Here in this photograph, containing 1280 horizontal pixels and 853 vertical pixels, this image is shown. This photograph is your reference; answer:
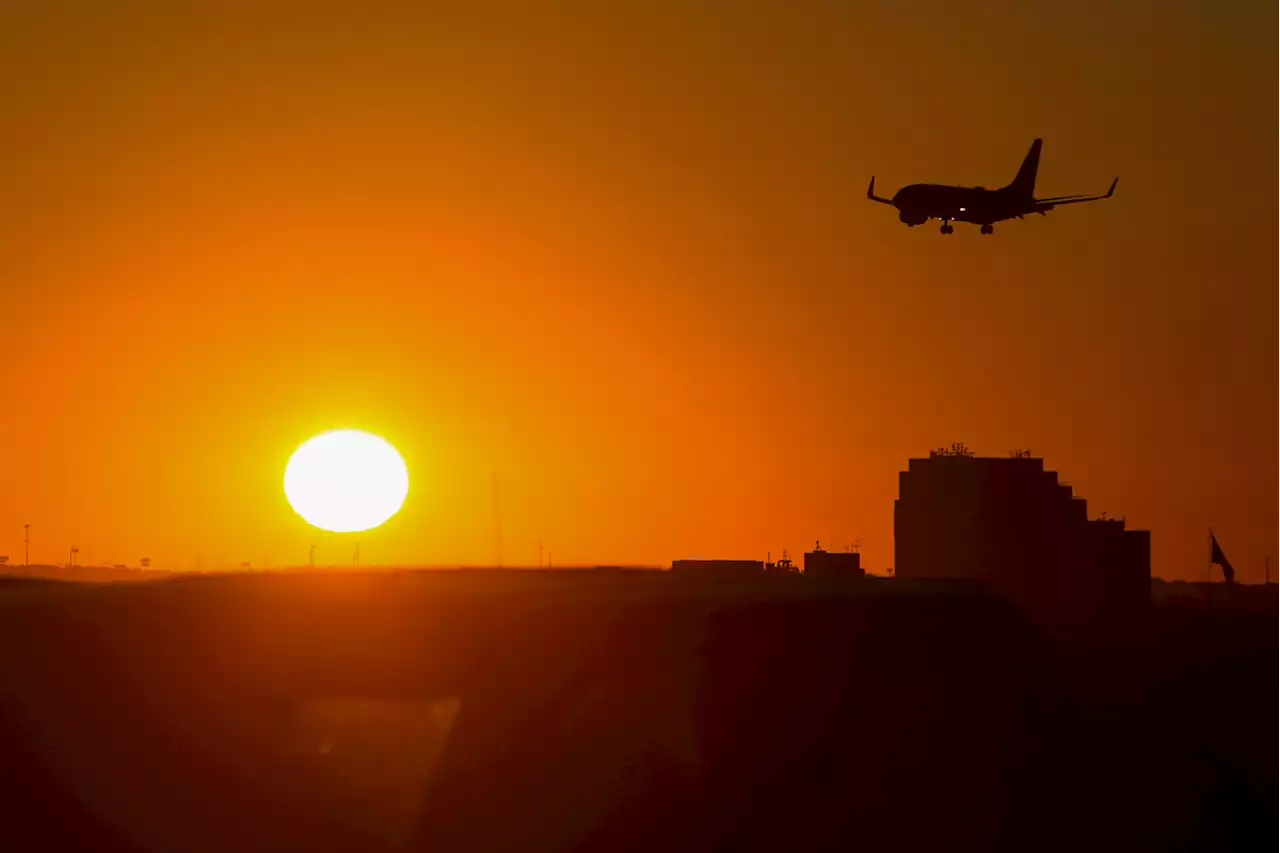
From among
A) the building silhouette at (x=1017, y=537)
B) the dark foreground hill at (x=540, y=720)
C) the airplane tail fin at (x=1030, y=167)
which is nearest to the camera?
the dark foreground hill at (x=540, y=720)

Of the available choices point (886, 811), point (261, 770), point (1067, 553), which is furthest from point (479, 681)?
point (1067, 553)

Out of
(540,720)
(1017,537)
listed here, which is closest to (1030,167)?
(1017,537)

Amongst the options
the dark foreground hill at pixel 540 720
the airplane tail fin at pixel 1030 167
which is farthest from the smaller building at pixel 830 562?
the dark foreground hill at pixel 540 720

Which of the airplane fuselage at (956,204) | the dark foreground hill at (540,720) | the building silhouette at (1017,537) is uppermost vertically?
the building silhouette at (1017,537)

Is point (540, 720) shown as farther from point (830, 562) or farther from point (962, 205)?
point (830, 562)

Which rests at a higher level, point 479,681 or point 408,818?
point 479,681

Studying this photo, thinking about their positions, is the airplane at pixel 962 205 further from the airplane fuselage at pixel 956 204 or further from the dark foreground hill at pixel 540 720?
the dark foreground hill at pixel 540 720

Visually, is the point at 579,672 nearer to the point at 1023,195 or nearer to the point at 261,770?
the point at 261,770
